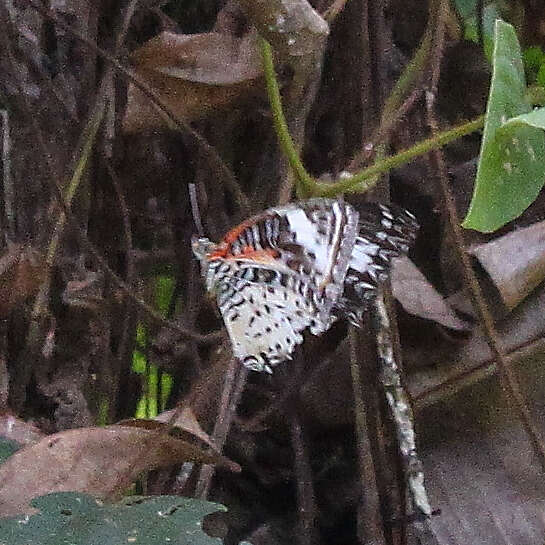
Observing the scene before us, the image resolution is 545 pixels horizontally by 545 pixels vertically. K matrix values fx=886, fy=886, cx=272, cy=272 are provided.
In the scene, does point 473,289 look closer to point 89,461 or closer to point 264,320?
point 264,320

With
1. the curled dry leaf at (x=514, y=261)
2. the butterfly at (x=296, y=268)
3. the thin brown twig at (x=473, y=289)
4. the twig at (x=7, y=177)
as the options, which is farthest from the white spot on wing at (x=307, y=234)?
the twig at (x=7, y=177)

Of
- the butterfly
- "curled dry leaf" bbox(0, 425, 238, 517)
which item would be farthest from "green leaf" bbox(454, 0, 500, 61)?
"curled dry leaf" bbox(0, 425, 238, 517)

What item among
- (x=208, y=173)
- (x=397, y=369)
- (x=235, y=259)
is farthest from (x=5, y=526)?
(x=208, y=173)

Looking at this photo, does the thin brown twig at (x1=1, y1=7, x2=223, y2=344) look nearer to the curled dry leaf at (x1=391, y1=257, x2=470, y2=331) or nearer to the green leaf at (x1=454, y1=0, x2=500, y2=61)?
the curled dry leaf at (x1=391, y1=257, x2=470, y2=331)

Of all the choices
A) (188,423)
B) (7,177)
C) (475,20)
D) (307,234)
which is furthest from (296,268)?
(475,20)

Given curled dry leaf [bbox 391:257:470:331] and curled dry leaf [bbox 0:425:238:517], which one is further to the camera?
curled dry leaf [bbox 391:257:470:331]

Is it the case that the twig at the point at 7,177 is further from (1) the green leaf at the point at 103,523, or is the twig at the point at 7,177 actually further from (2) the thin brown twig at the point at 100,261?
(1) the green leaf at the point at 103,523
